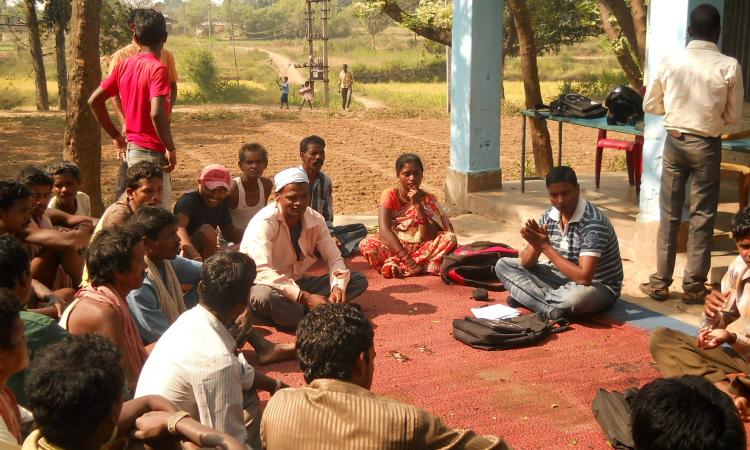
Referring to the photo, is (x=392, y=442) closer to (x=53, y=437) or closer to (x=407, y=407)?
(x=407, y=407)

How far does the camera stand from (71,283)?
17.6 ft

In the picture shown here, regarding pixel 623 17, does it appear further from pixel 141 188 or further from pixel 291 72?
pixel 291 72

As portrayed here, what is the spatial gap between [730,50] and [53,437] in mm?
9246

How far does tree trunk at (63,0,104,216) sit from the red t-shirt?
5.33ft

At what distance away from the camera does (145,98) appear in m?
6.12

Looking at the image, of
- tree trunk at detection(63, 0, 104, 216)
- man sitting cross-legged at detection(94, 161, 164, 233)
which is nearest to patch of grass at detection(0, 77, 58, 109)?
tree trunk at detection(63, 0, 104, 216)

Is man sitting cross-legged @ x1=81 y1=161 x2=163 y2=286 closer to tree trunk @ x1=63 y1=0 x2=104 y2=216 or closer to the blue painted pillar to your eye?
tree trunk @ x1=63 y1=0 x2=104 y2=216

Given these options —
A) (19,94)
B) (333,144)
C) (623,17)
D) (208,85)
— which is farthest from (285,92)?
(623,17)

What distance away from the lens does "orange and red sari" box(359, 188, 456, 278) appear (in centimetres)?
703

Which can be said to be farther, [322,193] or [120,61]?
[322,193]

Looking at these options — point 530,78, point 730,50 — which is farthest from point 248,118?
point 730,50

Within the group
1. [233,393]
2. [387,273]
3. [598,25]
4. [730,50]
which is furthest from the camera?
[598,25]

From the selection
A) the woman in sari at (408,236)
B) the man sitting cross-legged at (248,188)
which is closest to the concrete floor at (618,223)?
the woman in sari at (408,236)

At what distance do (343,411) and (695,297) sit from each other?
4200mm
